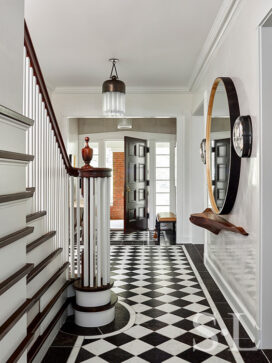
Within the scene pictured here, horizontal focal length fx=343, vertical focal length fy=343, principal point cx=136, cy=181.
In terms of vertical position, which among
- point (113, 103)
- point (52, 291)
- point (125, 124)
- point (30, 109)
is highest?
point (125, 124)

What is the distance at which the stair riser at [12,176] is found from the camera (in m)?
1.47

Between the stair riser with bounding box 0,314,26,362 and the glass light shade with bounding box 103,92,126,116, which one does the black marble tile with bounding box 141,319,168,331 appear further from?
the glass light shade with bounding box 103,92,126,116

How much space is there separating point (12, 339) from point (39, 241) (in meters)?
0.81

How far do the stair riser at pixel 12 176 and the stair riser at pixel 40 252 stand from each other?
25.6 inches

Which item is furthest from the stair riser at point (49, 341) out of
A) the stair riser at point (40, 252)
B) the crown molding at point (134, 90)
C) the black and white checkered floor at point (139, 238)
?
the crown molding at point (134, 90)

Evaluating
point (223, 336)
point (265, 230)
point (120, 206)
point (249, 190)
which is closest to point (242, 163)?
point (249, 190)

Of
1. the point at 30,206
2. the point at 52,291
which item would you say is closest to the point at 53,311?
the point at 52,291

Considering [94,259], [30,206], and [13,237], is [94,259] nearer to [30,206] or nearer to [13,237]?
[30,206]

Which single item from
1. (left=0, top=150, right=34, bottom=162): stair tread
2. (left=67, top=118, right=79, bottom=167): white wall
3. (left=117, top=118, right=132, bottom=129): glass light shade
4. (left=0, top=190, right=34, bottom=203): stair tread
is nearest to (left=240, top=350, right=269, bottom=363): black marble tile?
(left=0, top=190, right=34, bottom=203): stair tread

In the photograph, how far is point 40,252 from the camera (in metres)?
2.34

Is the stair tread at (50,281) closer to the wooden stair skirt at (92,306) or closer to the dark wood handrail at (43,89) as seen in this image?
the wooden stair skirt at (92,306)

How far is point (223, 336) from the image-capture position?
2.56 m

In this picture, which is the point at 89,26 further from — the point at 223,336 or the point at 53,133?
the point at 223,336

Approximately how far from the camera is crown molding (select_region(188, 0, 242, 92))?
309 centimetres
